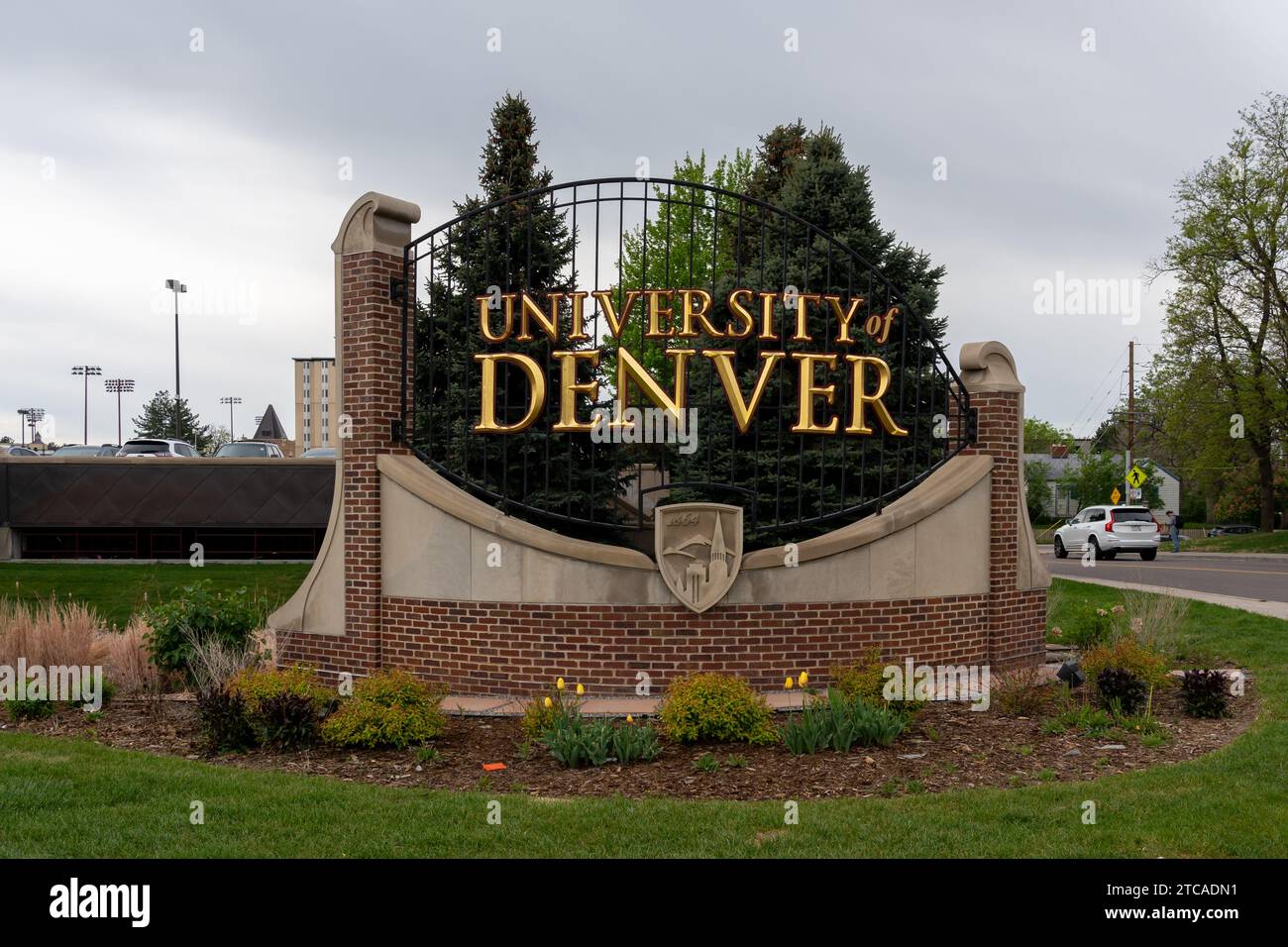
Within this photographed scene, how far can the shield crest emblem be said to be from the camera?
8688 mm

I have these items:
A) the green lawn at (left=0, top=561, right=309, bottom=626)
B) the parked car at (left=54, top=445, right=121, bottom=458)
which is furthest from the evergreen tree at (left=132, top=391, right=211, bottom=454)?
the green lawn at (left=0, top=561, right=309, bottom=626)

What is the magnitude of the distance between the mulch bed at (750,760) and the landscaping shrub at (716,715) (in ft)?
0.34

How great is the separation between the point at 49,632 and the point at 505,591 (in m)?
4.51

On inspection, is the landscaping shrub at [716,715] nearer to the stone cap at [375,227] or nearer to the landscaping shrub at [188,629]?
the landscaping shrub at [188,629]

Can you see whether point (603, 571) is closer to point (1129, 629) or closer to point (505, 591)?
point (505, 591)

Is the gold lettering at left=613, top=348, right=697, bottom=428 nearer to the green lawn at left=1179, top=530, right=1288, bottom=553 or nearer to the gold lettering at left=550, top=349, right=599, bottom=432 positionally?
the gold lettering at left=550, top=349, right=599, bottom=432

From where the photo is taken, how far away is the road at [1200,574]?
20.1 metres

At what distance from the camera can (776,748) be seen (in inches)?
289

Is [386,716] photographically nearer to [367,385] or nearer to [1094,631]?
[367,385]

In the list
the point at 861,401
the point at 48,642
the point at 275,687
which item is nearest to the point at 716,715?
the point at 275,687

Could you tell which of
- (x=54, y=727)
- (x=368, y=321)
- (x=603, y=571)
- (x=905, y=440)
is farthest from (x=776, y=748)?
(x=905, y=440)

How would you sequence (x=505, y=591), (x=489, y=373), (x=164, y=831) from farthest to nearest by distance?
(x=489, y=373)
(x=505, y=591)
(x=164, y=831)

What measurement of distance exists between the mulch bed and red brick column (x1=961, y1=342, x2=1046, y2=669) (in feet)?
6.19

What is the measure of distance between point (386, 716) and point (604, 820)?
2477 millimetres
